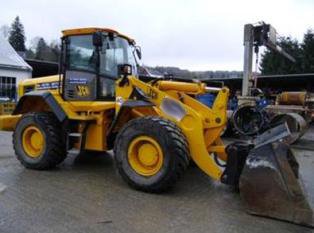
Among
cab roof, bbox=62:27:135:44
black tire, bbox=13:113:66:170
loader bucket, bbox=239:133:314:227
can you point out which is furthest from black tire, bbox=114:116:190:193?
cab roof, bbox=62:27:135:44

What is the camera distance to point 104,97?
25.4ft

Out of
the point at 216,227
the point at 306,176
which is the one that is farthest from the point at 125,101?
the point at 306,176

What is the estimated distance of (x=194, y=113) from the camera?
255 inches

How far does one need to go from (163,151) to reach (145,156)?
1.40 feet

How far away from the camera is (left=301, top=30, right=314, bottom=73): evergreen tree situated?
35.0m

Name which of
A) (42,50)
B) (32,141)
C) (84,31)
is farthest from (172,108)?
(42,50)

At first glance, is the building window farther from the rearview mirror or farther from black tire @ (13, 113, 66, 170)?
the rearview mirror

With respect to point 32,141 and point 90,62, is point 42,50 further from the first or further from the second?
point 90,62

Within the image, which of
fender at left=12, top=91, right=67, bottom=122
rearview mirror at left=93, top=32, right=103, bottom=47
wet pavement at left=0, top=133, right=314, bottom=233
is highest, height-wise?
rearview mirror at left=93, top=32, right=103, bottom=47

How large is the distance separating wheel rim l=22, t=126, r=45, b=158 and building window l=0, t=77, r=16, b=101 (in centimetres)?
1895

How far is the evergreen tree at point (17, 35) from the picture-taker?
64.6m

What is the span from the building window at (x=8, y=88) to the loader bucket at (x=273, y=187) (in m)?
22.7

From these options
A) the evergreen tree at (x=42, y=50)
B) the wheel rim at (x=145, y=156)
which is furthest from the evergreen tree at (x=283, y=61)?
the wheel rim at (x=145, y=156)

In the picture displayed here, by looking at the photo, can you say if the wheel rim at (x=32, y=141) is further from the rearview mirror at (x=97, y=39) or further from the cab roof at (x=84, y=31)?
the rearview mirror at (x=97, y=39)
